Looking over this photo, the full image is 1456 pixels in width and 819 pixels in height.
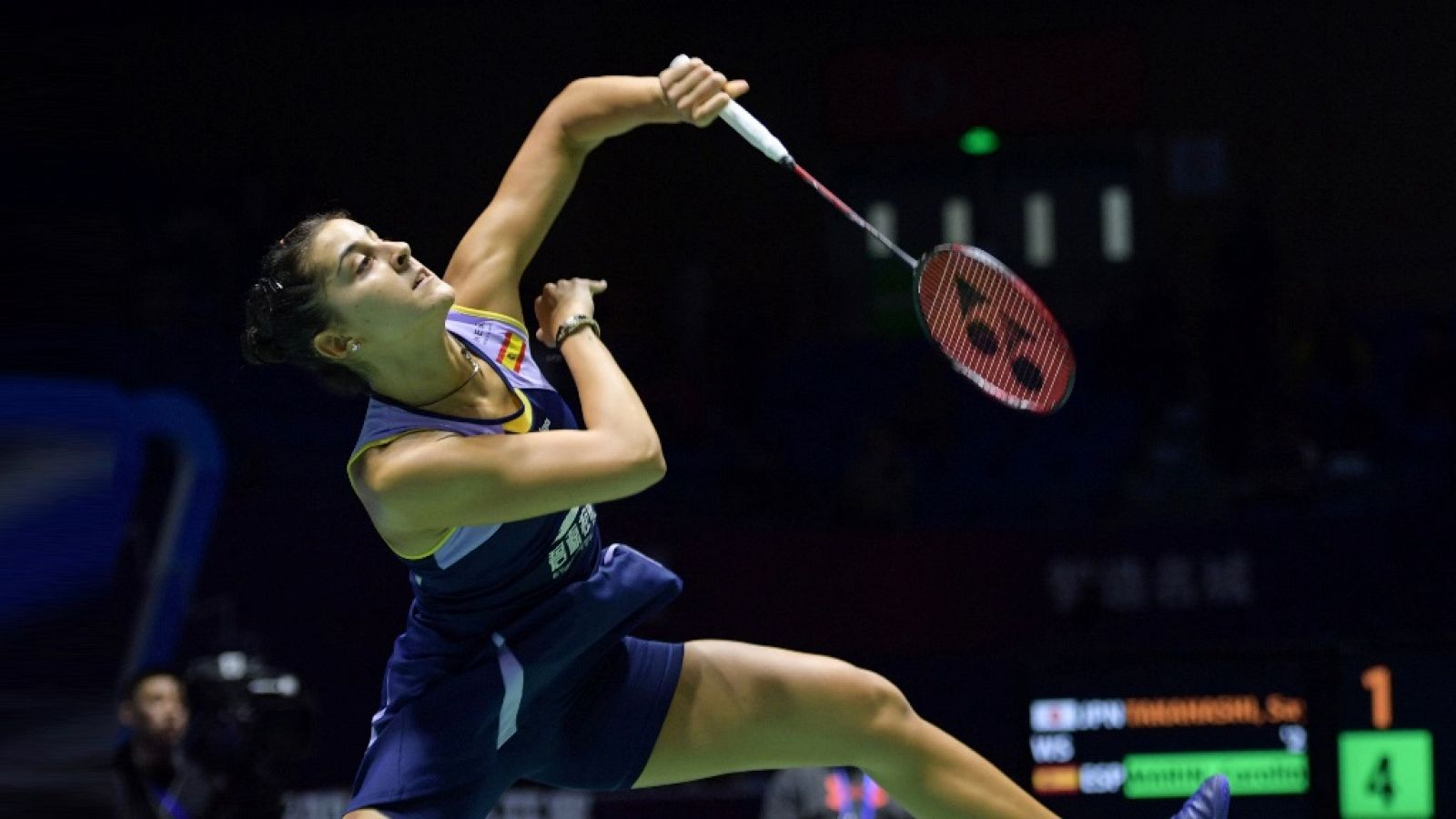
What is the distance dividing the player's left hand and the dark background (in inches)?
82.8

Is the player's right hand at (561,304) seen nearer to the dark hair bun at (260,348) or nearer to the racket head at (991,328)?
the dark hair bun at (260,348)

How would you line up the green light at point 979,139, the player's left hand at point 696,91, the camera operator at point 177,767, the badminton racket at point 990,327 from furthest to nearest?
the green light at point 979,139
the camera operator at point 177,767
the badminton racket at point 990,327
the player's left hand at point 696,91

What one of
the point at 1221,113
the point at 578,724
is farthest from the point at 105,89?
the point at 578,724

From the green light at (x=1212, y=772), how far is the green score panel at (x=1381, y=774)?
138 mm

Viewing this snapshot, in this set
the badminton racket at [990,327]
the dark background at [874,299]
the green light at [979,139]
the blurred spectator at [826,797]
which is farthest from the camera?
the green light at [979,139]

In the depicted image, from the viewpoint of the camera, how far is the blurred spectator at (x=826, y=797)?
530 cm

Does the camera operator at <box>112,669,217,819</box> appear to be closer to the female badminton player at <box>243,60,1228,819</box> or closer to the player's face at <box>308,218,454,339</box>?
the female badminton player at <box>243,60,1228,819</box>

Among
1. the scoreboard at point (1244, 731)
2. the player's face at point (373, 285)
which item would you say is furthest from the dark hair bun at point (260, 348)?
the scoreboard at point (1244, 731)

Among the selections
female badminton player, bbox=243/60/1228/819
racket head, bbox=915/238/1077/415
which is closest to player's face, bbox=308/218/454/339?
female badminton player, bbox=243/60/1228/819

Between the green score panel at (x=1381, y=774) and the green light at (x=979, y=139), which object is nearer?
the green score panel at (x=1381, y=774)

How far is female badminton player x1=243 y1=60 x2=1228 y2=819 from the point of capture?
2.82 metres

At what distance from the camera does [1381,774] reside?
15.4ft

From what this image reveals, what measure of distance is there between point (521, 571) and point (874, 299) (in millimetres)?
8186

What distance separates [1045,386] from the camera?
3.29 meters
